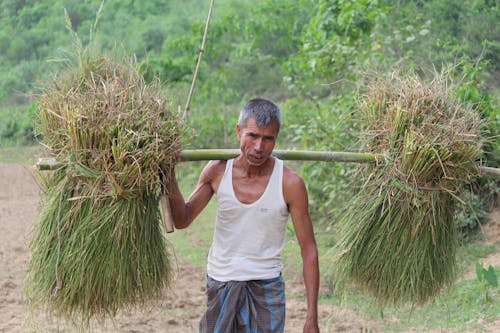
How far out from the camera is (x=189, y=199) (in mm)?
3045

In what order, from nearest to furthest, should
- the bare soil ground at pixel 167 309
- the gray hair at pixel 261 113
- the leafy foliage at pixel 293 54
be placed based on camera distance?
the gray hair at pixel 261 113 → the bare soil ground at pixel 167 309 → the leafy foliage at pixel 293 54

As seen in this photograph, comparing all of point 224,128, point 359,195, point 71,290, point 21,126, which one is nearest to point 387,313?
point 359,195

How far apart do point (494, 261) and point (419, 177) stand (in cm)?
316

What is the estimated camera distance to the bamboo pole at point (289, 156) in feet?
9.30

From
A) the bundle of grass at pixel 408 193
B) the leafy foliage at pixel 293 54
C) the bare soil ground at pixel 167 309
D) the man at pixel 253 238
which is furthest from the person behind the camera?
the leafy foliage at pixel 293 54

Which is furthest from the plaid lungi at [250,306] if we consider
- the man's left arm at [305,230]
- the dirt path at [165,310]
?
the dirt path at [165,310]

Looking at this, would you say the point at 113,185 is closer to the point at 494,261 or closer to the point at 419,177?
the point at 419,177

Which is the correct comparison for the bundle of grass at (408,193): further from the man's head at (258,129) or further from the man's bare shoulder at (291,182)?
the man's head at (258,129)

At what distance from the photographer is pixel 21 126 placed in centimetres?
1301

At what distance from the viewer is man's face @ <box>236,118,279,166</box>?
287 centimetres

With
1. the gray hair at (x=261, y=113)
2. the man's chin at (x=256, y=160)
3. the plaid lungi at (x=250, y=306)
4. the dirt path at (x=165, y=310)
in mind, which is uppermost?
the gray hair at (x=261, y=113)

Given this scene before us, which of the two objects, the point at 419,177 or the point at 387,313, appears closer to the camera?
the point at 419,177

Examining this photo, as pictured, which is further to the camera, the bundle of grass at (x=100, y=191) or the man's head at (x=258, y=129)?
the man's head at (x=258, y=129)

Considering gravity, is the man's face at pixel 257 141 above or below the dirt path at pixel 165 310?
above
